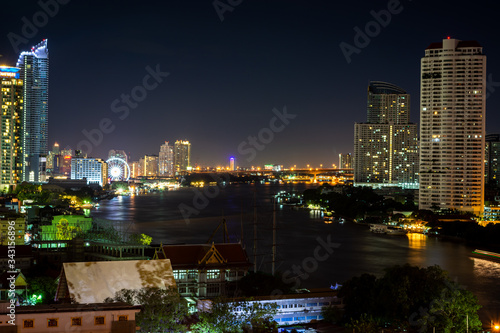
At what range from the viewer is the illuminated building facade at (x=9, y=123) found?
843 inches

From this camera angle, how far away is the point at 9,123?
70.7 ft

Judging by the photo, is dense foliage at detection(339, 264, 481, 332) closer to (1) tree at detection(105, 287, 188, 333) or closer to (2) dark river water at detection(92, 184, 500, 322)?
(2) dark river water at detection(92, 184, 500, 322)

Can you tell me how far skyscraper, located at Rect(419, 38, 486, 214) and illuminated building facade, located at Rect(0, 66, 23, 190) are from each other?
14637 mm

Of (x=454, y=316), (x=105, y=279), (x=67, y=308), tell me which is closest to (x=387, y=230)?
(x=454, y=316)

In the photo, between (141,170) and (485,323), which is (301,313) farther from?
(141,170)

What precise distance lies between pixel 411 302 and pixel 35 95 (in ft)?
115

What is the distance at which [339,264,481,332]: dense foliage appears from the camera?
5023 millimetres

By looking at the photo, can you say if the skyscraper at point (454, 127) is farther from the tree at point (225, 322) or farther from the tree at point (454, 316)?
the tree at point (225, 322)

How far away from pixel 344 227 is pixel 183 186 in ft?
102

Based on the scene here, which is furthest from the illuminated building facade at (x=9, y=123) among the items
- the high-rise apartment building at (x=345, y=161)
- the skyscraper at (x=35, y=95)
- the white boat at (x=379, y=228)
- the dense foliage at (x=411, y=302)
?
the high-rise apartment building at (x=345, y=161)

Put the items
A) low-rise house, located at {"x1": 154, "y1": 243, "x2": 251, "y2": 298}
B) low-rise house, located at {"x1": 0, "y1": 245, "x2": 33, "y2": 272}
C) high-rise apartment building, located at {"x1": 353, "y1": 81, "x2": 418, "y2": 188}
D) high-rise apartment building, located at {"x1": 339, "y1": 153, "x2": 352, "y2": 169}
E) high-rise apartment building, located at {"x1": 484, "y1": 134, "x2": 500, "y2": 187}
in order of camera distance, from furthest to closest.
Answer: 1. high-rise apartment building, located at {"x1": 339, "y1": 153, "x2": 352, "y2": 169}
2. high-rise apartment building, located at {"x1": 353, "y1": 81, "x2": 418, "y2": 188}
3. high-rise apartment building, located at {"x1": 484, "y1": 134, "x2": 500, "y2": 187}
4. low-rise house, located at {"x1": 0, "y1": 245, "x2": 33, "y2": 272}
5. low-rise house, located at {"x1": 154, "y1": 243, "x2": 251, "y2": 298}

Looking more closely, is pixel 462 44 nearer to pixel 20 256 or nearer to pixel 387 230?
pixel 387 230

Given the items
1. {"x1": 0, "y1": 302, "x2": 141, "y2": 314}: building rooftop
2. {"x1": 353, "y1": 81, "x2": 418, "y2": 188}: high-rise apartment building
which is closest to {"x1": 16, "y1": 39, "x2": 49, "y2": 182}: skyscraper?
{"x1": 353, "y1": 81, "x2": 418, "y2": 188}: high-rise apartment building

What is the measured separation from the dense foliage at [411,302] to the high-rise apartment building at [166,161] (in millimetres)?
57774
